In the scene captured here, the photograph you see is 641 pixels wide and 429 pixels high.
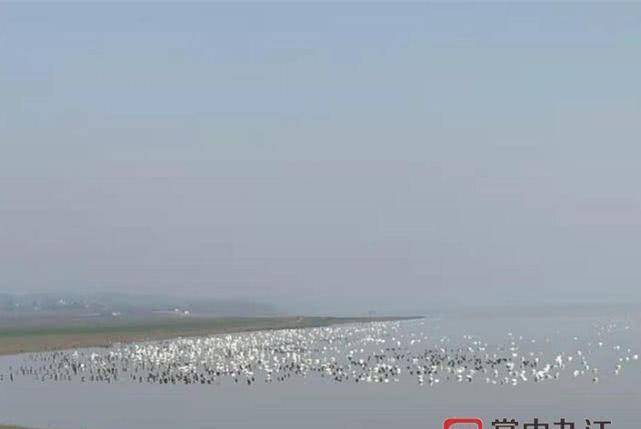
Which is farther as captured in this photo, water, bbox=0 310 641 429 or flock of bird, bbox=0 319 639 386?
flock of bird, bbox=0 319 639 386

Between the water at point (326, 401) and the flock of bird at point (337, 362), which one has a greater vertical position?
the flock of bird at point (337, 362)

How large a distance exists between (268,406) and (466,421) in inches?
1356

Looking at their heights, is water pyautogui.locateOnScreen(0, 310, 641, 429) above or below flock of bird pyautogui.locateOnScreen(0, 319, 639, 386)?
below

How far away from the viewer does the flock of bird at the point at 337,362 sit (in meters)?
57.2

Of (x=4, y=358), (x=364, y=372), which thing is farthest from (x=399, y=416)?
(x=4, y=358)

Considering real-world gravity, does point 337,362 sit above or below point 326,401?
above

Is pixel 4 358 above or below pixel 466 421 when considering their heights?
above

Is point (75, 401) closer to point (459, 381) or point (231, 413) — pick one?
point (231, 413)

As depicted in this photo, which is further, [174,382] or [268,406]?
[174,382]

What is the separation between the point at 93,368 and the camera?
6738cm

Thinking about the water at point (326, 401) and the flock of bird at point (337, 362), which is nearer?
the water at point (326, 401)

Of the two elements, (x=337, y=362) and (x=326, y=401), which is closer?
(x=326, y=401)

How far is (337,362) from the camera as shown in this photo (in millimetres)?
66562

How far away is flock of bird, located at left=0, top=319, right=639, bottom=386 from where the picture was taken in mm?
57219
